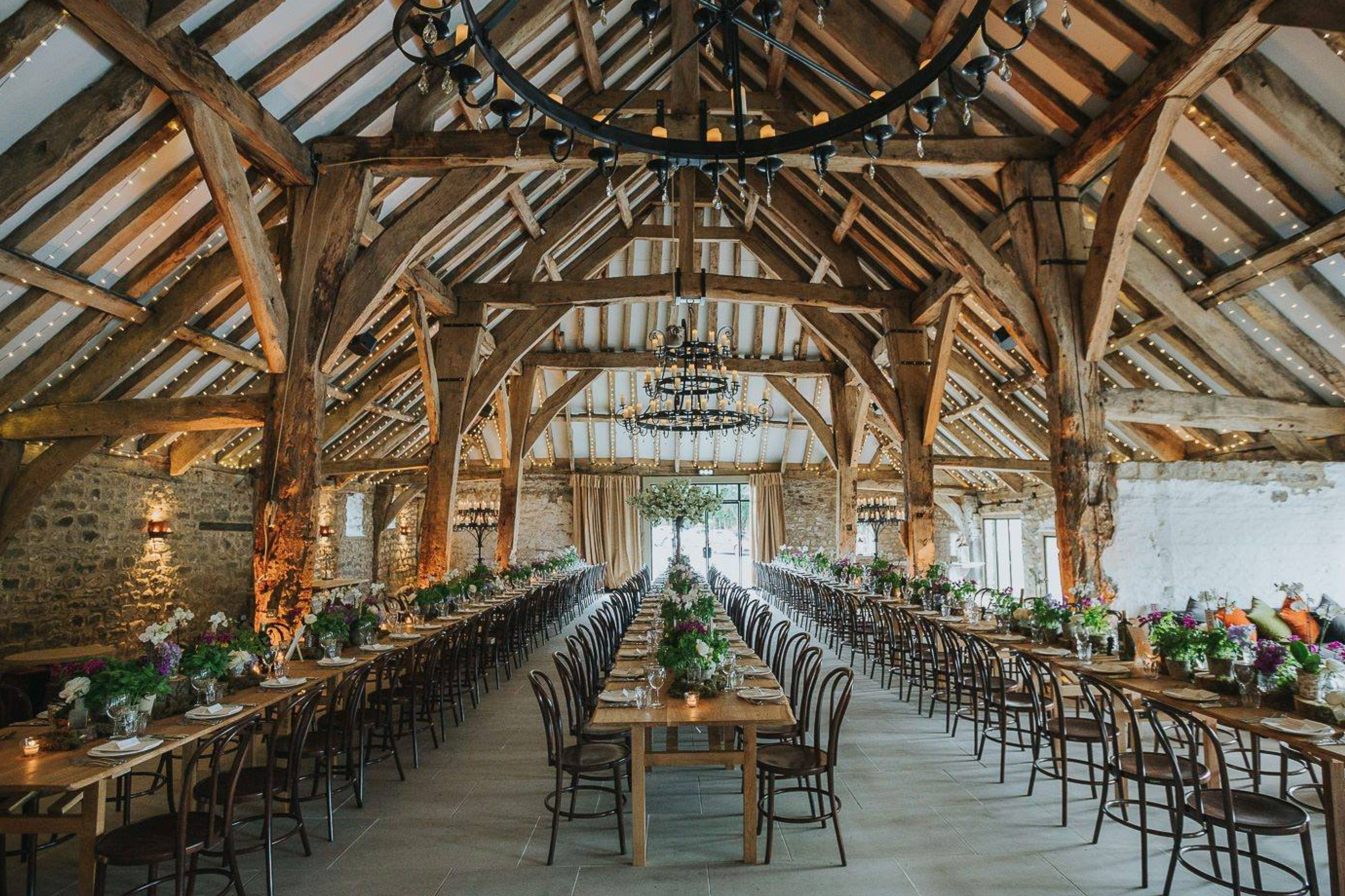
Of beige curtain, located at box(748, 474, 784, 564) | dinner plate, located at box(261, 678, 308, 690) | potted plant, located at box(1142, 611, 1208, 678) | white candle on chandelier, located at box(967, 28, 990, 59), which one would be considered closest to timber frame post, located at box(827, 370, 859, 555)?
beige curtain, located at box(748, 474, 784, 564)

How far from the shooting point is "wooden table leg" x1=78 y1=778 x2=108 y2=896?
9.29ft

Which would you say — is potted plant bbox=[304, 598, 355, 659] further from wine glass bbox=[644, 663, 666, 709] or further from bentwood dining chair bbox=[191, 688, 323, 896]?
wine glass bbox=[644, 663, 666, 709]

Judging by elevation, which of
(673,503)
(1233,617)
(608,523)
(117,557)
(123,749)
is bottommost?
(1233,617)

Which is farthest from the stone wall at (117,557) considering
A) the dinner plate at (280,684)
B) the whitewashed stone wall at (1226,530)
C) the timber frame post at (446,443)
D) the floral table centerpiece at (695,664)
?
the whitewashed stone wall at (1226,530)

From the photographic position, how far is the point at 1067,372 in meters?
6.37

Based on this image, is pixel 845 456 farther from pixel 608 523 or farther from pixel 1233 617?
pixel 608 523

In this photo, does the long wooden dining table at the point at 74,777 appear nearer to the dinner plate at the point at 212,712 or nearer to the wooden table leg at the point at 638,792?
the dinner plate at the point at 212,712

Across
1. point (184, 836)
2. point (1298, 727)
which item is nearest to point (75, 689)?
point (184, 836)

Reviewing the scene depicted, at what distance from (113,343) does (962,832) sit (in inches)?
318

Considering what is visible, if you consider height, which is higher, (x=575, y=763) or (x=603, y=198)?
(x=603, y=198)

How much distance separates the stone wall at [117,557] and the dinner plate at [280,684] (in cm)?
401

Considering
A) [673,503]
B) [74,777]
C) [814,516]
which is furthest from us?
[814,516]

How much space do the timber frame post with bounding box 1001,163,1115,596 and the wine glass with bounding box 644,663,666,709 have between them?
3771 mm

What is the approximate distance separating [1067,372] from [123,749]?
672cm
